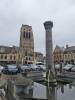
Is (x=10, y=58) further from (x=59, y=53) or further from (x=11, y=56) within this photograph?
(x=59, y=53)

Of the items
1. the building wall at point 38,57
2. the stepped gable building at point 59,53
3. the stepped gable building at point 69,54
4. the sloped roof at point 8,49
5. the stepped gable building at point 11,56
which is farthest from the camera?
the building wall at point 38,57

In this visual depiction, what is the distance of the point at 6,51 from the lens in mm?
117438

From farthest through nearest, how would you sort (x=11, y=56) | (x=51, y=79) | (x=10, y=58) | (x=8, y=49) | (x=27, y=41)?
(x=27, y=41) → (x=8, y=49) → (x=10, y=58) → (x=11, y=56) → (x=51, y=79)

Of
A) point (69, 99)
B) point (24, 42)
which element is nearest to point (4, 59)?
point (24, 42)

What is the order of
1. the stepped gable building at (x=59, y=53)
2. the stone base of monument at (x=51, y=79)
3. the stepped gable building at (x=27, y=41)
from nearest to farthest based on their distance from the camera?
1. the stone base of monument at (x=51, y=79)
2. the stepped gable building at (x=59, y=53)
3. the stepped gable building at (x=27, y=41)

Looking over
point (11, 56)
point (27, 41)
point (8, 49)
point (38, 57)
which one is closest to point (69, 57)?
point (27, 41)

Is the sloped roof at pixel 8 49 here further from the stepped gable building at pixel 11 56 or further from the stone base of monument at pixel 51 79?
the stone base of monument at pixel 51 79

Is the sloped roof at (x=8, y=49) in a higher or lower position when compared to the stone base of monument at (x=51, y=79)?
higher

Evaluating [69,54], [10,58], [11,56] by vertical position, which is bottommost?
[10,58]

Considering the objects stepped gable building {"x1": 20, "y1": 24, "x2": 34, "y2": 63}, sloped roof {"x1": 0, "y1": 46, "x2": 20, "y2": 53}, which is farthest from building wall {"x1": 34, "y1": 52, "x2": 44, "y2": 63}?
sloped roof {"x1": 0, "y1": 46, "x2": 20, "y2": 53}

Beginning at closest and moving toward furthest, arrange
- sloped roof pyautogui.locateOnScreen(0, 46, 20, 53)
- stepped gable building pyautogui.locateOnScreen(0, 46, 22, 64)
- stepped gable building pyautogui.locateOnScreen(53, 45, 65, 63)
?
stepped gable building pyautogui.locateOnScreen(0, 46, 22, 64) < sloped roof pyautogui.locateOnScreen(0, 46, 20, 53) < stepped gable building pyautogui.locateOnScreen(53, 45, 65, 63)

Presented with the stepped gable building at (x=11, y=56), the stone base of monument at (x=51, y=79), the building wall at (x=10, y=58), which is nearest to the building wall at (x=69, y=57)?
the stepped gable building at (x=11, y=56)

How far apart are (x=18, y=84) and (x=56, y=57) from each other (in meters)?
103

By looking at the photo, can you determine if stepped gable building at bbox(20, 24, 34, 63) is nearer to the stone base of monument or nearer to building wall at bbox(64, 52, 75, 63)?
building wall at bbox(64, 52, 75, 63)
